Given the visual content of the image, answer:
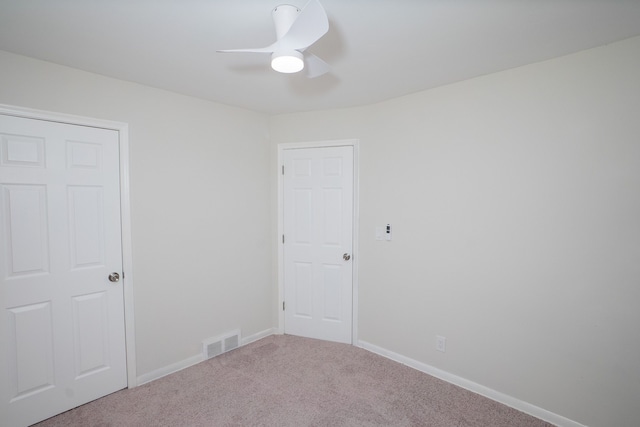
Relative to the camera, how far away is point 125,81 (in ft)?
7.87

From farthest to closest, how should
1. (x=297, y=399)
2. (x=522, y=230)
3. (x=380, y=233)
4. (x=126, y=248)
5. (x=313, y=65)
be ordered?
(x=380, y=233)
(x=126, y=248)
(x=297, y=399)
(x=522, y=230)
(x=313, y=65)

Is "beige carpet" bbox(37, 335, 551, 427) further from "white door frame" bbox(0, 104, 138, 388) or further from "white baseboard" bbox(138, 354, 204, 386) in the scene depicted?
"white door frame" bbox(0, 104, 138, 388)

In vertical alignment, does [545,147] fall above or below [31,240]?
above

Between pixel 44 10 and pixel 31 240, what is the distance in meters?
1.45

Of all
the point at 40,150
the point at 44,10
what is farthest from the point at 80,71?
the point at 44,10

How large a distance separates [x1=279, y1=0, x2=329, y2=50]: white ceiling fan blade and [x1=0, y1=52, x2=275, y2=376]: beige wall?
1697mm

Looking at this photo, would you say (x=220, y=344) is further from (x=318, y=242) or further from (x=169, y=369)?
(x=318, y=242)

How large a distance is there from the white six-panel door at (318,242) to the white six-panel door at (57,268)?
1.62m

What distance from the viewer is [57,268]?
7.11 feet

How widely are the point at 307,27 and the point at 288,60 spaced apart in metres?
0.26

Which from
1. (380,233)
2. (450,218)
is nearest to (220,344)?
(380,233)

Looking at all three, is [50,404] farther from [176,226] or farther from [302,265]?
[302,265]

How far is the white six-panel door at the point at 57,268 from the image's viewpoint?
1.99 m

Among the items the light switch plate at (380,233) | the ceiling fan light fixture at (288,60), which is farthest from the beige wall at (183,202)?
the ceiling fan light fixture at (288,60)
